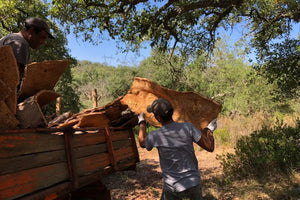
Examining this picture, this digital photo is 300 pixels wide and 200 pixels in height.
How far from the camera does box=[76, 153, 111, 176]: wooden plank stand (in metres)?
1.70

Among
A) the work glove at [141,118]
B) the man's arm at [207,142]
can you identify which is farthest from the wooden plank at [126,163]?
the man's arm at [207,142]

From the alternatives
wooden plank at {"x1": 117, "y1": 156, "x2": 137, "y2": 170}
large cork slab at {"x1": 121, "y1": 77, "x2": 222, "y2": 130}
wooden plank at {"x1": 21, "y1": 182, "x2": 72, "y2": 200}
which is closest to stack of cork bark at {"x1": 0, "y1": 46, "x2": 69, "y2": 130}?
wooden plank at {"x1": 21, "y1": 182, "x2": 72, "y2": 200}

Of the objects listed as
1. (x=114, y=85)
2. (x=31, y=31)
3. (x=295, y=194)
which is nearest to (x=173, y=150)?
(x=31, y=31)

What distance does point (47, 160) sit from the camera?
143 cm

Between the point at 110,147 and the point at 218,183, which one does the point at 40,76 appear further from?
the point at 218,183

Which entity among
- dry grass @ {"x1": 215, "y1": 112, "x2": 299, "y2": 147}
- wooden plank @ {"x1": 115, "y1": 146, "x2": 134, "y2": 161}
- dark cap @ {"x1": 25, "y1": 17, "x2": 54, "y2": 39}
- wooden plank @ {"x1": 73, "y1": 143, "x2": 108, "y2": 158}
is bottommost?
dry grass @ {"x1": 215, "y1": 112, "x2": 299, "y2": 147}

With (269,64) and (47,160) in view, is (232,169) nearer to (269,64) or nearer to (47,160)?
(269,64)

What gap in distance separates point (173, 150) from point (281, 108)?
1664cm

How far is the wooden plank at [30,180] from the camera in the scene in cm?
114

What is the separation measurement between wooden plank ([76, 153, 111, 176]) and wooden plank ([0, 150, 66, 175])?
6.6 inches

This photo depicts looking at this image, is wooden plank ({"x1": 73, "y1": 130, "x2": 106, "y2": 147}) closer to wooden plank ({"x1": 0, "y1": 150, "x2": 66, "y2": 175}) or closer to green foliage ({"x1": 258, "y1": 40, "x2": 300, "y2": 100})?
wooden plank ({"x1": 0, "y1": 150, "x2": 66, "y2": 175})

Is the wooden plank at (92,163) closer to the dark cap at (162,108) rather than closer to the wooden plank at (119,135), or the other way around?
the wooden plank at (119,135)

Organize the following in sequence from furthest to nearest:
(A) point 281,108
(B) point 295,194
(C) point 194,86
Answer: (C) point 194,86 → (A) point 281,108 → (B) point 295,194

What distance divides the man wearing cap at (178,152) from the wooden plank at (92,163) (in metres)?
0.52
